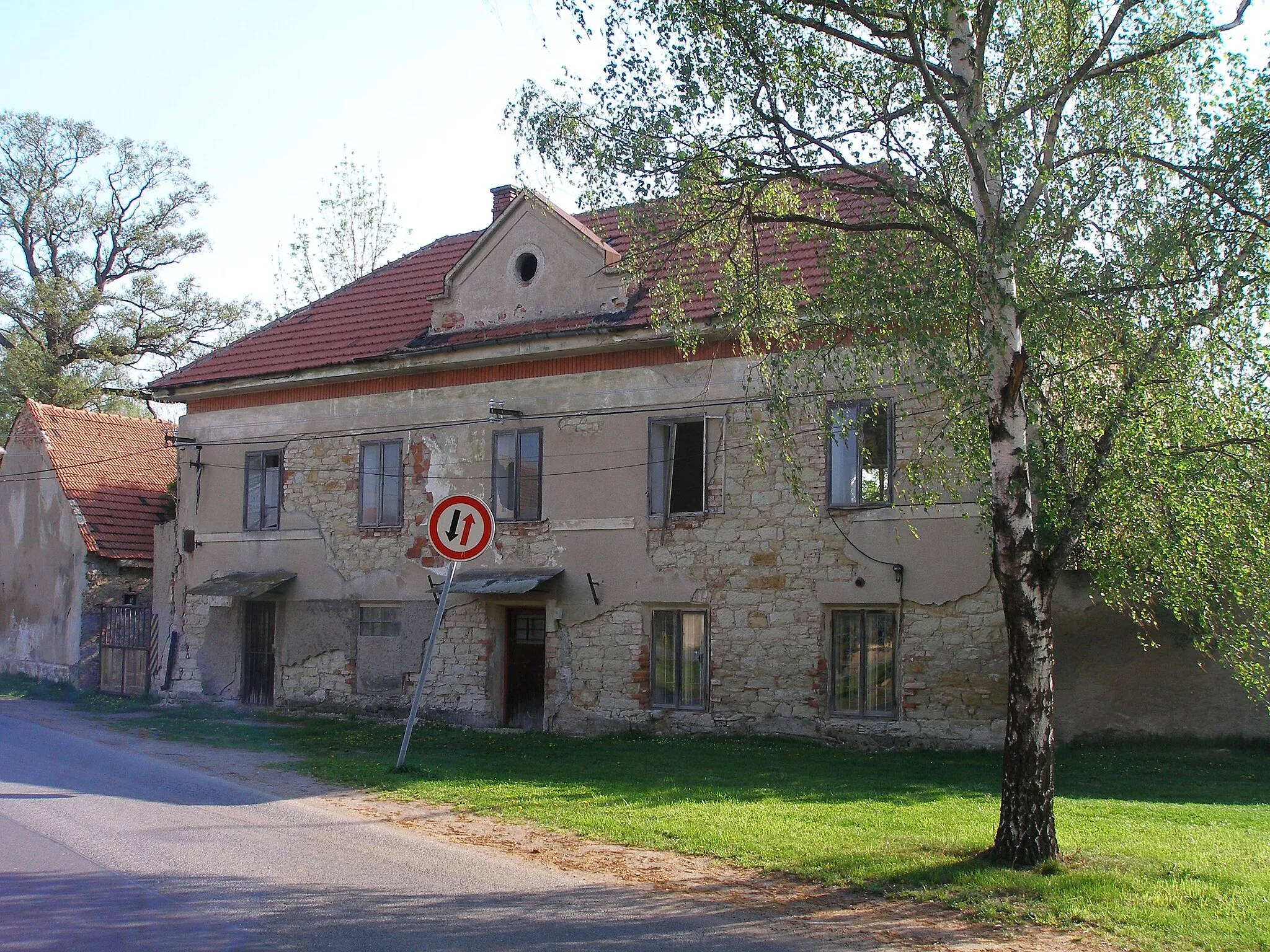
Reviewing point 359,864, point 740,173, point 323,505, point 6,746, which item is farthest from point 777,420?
point 323,505

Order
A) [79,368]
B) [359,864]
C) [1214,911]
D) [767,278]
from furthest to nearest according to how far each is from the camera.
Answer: [79,368], [767,278], [359,864], [1214,911]

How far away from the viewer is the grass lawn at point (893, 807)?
7.31 metres

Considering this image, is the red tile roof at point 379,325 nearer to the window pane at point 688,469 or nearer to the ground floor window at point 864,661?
the window pane at point 688,469

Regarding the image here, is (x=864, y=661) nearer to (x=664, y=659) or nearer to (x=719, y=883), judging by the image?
(x=664, y=659)

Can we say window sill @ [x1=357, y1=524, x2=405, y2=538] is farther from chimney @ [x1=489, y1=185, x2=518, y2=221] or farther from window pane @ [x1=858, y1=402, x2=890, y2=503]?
window pane @ [x1=858, y1=402, x2=890, y2=503]

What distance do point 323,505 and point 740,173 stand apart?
12.6 meters

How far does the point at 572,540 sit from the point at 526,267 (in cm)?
451

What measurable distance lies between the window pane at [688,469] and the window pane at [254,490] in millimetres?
8380

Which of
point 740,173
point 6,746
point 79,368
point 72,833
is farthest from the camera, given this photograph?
point 79,368

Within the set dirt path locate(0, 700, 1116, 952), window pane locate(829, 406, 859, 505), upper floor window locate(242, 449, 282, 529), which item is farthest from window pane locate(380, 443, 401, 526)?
window pane locate(829, 406, 859, 505)

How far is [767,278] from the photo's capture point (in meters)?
10.5

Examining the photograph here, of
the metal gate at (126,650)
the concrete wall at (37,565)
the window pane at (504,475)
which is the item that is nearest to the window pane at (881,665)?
the window pane at (504,475)

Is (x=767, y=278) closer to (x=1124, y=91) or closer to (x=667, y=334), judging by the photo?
(x=1124, y=91)

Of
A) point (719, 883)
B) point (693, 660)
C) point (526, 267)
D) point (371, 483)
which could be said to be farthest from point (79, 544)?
point (719, 883)
